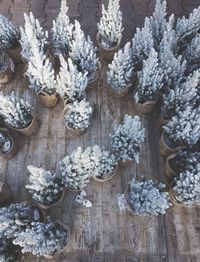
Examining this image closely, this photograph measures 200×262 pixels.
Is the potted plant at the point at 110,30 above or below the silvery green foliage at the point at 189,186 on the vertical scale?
above

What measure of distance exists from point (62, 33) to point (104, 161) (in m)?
1.51

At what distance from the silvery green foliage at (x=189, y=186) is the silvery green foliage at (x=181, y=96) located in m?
0.65

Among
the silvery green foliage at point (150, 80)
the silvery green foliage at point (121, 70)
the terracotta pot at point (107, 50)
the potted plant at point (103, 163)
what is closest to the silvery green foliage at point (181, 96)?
the silvery green foliage at point (150, 80)

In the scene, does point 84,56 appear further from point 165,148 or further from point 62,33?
point 165,148

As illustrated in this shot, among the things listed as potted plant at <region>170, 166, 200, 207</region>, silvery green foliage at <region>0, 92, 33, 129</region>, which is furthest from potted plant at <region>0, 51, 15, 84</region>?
potted plant at <region>170, 166, 200, 207</region>

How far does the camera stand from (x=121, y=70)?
10.2 ft

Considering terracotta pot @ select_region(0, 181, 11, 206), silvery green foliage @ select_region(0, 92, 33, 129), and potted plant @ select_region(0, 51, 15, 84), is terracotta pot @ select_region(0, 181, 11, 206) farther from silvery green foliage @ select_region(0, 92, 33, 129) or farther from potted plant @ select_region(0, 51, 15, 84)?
potted plant @ select_region(0, 51, 15, 84)

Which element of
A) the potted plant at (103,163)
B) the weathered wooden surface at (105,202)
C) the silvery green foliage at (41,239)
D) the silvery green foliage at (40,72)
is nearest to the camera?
the silvery green foliage at (41,239)

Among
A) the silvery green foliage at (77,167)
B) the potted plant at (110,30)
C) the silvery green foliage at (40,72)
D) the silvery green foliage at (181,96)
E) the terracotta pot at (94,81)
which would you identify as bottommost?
the silvery green foliage at (77,167)

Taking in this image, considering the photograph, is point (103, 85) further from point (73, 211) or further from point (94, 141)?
point (73, 211)

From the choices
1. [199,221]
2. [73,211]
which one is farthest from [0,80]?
[199,221]

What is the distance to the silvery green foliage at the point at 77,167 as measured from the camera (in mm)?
2629

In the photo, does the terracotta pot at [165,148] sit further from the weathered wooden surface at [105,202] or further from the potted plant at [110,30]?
the potted plant at [110,30]

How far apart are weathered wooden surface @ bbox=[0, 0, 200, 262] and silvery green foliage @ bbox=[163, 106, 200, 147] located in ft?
1.29
